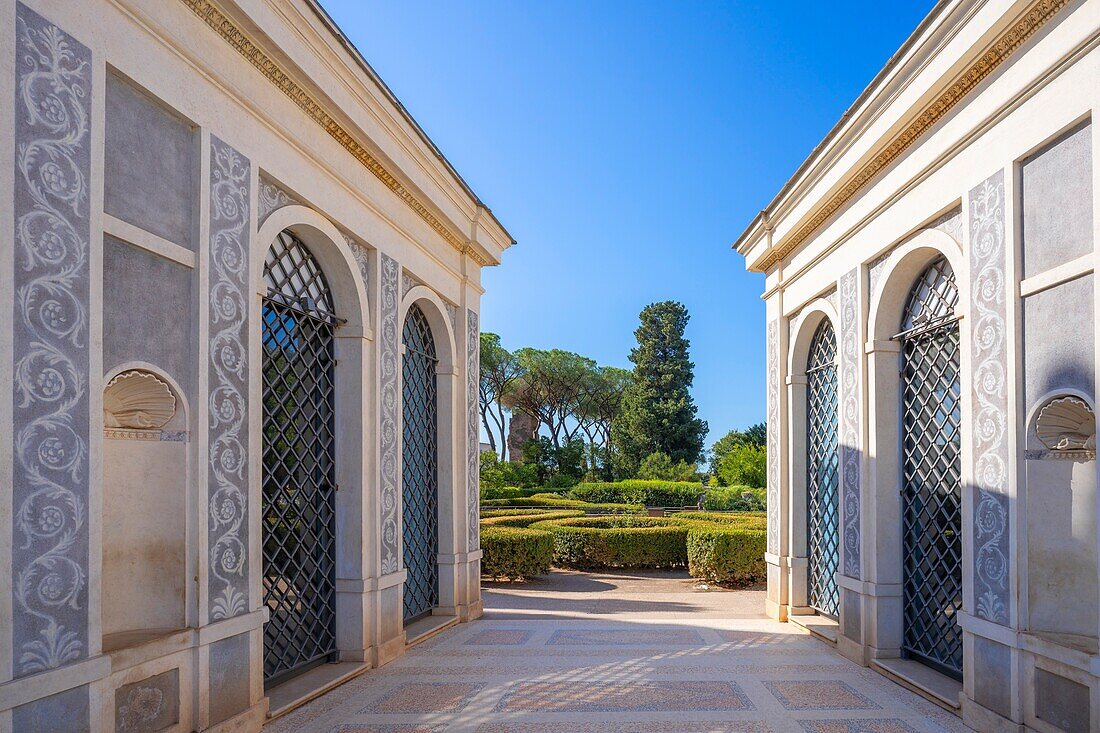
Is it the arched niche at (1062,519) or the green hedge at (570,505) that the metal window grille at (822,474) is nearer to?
the arched niche at (1062,519)

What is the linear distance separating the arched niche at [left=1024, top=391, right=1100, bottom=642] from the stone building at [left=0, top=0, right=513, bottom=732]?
5297 mm

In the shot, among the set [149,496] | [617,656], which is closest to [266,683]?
[149,496]

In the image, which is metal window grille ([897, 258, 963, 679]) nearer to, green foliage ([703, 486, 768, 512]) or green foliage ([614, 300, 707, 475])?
green foliage ([703, 486, 768, 512])

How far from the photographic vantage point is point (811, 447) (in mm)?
9820

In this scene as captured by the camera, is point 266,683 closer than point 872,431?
Yes

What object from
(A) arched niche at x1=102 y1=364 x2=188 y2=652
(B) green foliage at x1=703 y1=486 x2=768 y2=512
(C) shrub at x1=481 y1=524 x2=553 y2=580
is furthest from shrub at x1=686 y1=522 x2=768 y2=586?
(B) green foliage at x1=703 y1=486 x2=768 y2=512

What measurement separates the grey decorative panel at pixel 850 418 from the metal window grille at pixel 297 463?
16.9ft

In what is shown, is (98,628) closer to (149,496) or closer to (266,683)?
(149,496)

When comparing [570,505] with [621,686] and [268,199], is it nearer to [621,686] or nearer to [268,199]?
[621,686]

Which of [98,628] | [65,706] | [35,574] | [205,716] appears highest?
[35,574]

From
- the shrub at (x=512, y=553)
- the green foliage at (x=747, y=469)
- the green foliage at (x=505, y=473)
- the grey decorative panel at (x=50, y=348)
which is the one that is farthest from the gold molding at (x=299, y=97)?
the green foliage at (x=747, y=469)

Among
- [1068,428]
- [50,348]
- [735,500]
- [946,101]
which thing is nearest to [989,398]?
[1068,428]

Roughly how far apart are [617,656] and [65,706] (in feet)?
17.3

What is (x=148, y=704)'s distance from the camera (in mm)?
4402
